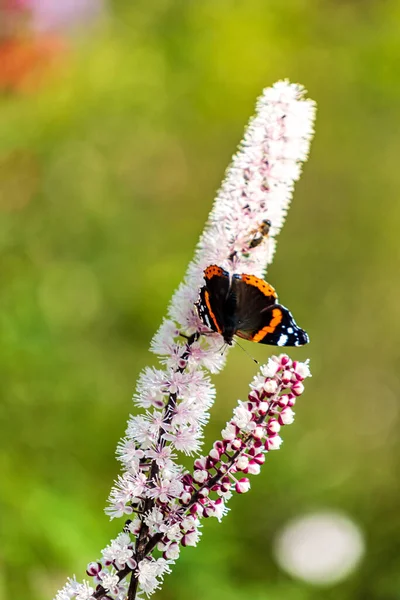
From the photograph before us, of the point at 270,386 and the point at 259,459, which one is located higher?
the point at 270,386

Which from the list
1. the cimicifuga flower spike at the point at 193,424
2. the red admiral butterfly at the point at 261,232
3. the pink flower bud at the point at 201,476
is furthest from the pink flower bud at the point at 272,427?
the red admiral butterfly at the point at 261,232

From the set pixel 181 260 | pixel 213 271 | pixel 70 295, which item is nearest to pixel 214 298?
pixel 213 271

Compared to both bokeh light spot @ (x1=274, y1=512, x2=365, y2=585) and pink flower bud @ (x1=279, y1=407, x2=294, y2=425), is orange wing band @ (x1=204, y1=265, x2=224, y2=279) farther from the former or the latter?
bokeh light spot @ (x1=274, y1=512, x2=365, y2=585)

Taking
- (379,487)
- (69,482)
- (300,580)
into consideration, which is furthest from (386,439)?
(69,482)

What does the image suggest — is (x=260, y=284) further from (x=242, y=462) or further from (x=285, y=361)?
(x=242, y=462)

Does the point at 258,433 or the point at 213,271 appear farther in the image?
the point at 213,271
